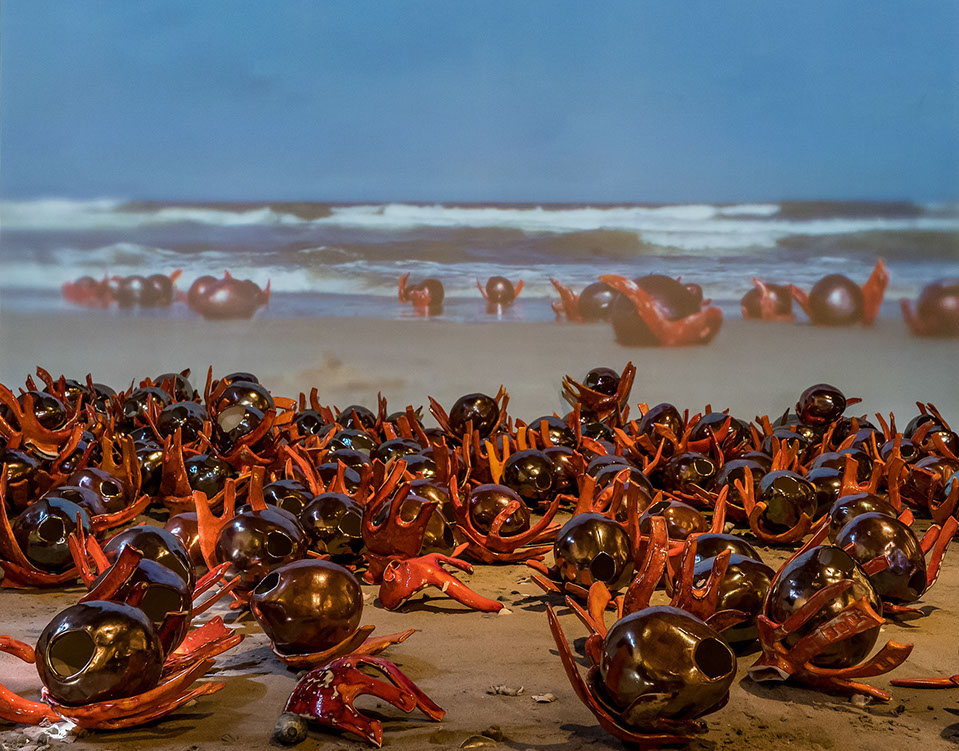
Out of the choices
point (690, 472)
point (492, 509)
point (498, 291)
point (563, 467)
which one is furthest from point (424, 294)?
point (492, 509)

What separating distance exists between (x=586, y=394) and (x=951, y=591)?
5.35ft

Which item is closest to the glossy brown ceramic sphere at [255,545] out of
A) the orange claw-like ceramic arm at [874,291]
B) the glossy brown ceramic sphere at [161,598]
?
the glossy brown ceramic sphere at [161,598]

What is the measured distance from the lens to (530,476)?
266cm

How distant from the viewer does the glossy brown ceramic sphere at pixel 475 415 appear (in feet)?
10.4

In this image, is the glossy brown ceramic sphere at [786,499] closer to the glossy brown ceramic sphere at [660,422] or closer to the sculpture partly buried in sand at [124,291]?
the glossy brown ceramic sphere at [660,422]

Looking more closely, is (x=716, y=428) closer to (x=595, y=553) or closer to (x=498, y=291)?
(x=595, y=553)

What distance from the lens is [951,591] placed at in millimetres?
2129

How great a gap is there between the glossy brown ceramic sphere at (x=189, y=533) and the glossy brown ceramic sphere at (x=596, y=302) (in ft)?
12.2

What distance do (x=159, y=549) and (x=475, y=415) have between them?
162cm

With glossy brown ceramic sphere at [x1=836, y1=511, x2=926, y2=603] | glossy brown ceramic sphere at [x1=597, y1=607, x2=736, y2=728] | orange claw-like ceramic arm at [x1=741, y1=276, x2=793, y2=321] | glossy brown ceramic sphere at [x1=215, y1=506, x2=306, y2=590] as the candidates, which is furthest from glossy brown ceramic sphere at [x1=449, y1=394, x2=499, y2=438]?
orange claw-like ceramic arm at [x1=741, y1=276, x2=793, y2=321]

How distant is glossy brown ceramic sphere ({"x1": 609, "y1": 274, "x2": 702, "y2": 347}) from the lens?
5457 millimetres

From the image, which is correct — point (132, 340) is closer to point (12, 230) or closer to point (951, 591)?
point (12, 230)

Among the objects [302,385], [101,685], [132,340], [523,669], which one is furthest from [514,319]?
[101,685]

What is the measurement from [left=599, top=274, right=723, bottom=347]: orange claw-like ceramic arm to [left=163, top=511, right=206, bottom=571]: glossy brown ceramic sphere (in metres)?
3.83
